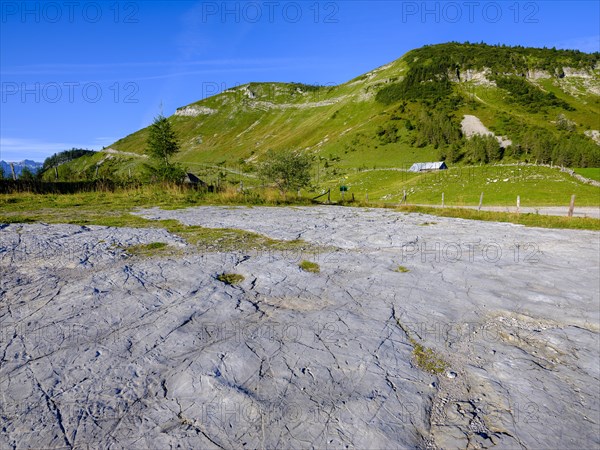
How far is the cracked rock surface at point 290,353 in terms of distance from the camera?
112 inches

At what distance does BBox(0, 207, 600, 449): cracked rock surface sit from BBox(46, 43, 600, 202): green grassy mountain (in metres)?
26.3

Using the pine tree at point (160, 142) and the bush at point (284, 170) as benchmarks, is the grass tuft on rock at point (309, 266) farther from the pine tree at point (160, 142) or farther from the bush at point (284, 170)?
the pine tree at point (160, 142)

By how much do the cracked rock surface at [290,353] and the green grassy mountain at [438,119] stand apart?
2626 cm

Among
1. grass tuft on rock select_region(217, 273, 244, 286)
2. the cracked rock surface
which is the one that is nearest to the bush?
the cracked rock surface

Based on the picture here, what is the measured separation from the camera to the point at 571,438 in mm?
2908

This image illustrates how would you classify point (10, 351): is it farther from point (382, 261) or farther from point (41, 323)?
point (382, 261)

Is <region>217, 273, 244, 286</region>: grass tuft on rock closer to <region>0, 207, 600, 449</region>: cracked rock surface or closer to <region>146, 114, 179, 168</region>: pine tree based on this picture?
<region>0, 207, 600, 449</region>: cracked rock surface

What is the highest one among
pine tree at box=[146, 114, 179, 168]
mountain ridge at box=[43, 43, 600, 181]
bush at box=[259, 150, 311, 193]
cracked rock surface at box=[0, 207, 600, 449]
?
mountain ridge at box=[43, 43, 600, 181]

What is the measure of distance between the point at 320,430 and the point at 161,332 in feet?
7.47

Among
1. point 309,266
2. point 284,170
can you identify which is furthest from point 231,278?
point 284,170

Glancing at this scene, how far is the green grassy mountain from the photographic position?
257ft

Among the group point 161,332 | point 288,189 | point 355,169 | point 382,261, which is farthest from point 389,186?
point 161,332

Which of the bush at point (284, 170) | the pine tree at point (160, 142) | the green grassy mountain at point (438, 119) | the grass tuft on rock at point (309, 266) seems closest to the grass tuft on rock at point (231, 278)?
the grass tuft on rock at point (309, 266)

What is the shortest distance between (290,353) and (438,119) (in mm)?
102901
